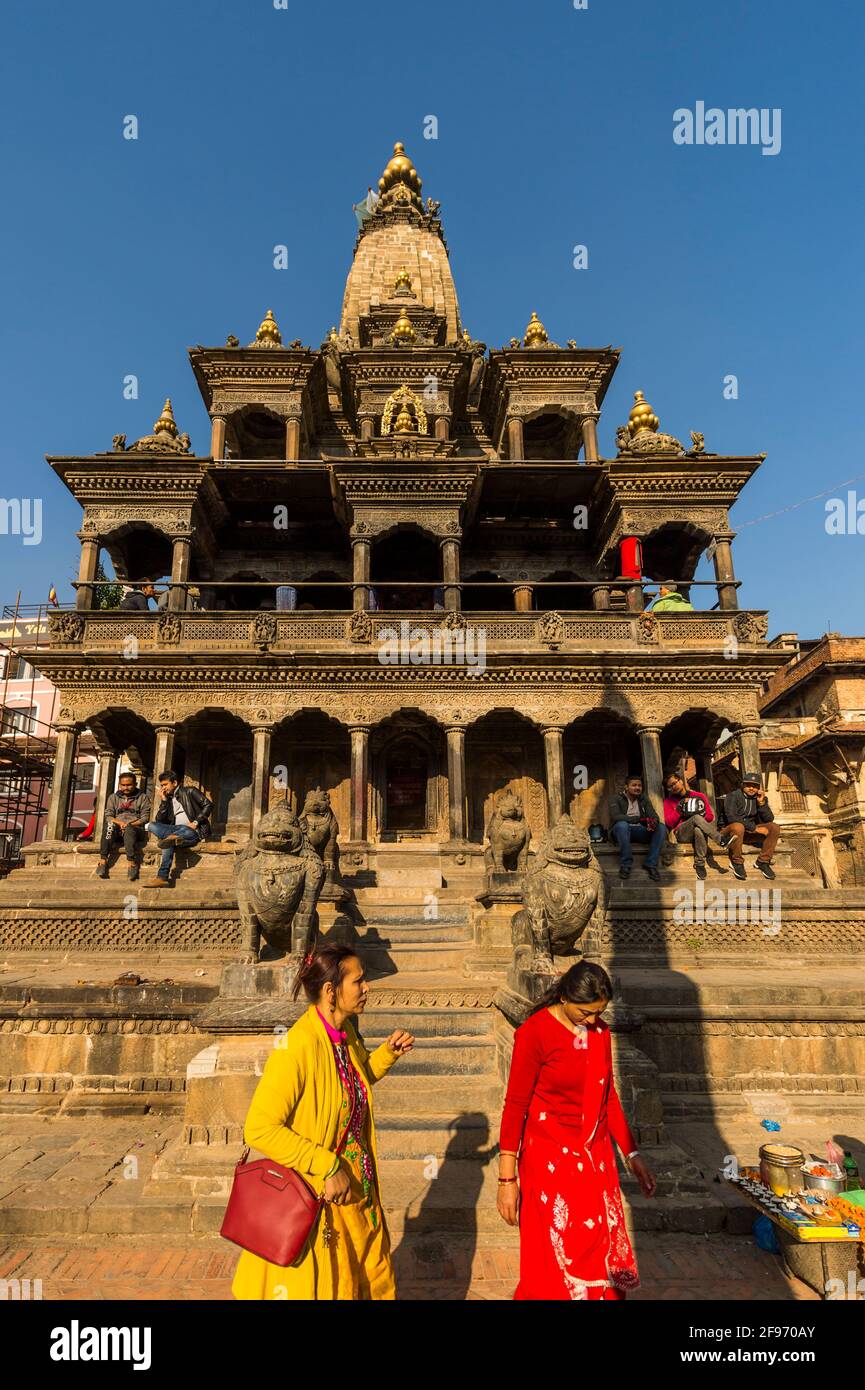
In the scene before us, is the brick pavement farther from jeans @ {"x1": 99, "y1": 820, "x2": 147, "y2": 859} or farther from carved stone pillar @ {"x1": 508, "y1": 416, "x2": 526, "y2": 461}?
carved stone pillar @ {"x1": 508, "y1": 416, "x2": 526, "y2": 461}

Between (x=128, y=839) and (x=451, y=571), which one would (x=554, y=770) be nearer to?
(x=451, y=571)

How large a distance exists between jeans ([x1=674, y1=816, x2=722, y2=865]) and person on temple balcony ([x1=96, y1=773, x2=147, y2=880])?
33.8 ft

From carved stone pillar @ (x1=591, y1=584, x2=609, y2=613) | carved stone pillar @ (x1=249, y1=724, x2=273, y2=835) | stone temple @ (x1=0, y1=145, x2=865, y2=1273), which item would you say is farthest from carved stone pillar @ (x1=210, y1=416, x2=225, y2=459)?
carved stone pillar @ (x1=591, y1=584, x2=609, y2=613)

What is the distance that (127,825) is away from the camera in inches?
519

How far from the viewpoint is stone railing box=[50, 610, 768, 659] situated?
1944 centimetres

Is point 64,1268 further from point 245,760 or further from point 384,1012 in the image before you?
point 245,760

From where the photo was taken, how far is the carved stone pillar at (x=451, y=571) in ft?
66.0

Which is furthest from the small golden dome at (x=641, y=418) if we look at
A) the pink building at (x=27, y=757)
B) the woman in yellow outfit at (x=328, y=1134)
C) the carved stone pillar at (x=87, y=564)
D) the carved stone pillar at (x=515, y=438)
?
the woman in yellow outfit at (x=328, y=1134)

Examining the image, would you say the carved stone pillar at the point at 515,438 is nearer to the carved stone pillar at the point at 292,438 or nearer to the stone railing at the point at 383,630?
the stone railing at the point at 383,630

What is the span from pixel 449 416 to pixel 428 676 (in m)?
11.1

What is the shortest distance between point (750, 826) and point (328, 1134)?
13.1 metres

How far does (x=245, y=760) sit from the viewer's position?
21.2m

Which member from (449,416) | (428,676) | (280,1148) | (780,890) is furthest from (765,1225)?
(449,416)

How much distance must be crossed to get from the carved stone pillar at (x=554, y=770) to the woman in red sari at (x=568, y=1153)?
51.3 feet
